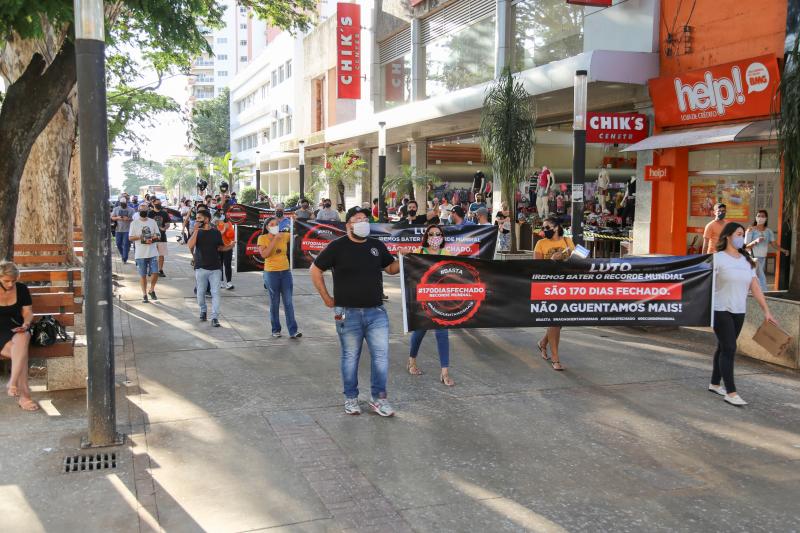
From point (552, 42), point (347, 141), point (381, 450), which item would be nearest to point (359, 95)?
point (347, 141)

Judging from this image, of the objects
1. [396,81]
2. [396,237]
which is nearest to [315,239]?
[396,237]

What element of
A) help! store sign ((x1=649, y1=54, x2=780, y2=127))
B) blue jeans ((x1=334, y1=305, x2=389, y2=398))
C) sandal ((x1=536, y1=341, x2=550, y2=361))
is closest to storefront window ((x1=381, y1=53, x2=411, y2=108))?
help! store sign ((x1=649, y1=54, x2=780, y2=127))

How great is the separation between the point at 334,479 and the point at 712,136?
9.78 metres

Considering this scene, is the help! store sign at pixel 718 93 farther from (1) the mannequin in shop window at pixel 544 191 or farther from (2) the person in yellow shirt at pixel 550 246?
(1) the mannequin in shop window at pixel 544 191

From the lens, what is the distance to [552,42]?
688 inches

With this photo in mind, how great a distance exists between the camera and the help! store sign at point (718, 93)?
11.7 m

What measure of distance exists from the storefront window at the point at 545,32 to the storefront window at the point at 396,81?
7488 millimetres

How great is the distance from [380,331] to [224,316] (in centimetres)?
569

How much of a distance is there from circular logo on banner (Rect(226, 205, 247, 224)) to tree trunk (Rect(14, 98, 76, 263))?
363 cm

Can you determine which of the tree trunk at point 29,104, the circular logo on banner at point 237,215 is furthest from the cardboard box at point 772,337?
the circular logo on banner at point 237,215

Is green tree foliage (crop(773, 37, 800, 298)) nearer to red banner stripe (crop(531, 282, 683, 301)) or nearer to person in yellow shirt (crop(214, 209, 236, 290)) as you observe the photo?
red banner stripe (crop(531, 282, 683, 301))

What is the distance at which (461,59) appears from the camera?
2233 cm

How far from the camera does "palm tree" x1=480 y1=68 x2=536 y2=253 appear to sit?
1505cm

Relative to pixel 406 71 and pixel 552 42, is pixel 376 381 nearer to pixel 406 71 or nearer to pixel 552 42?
pixel 552 42
